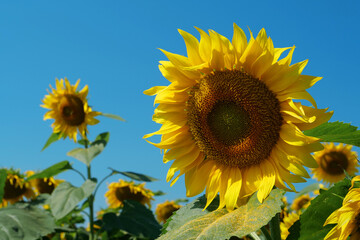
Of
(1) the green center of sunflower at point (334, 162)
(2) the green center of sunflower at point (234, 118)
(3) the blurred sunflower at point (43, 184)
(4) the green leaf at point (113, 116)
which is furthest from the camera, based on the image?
(3) the blurred sunflower at point (43, 184)

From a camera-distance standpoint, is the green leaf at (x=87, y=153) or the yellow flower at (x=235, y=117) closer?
the yellow flower at (x=235, y=117)

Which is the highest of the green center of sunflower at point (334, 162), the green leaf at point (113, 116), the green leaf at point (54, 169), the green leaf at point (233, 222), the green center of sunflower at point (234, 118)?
the green leaf at point (113, 116)

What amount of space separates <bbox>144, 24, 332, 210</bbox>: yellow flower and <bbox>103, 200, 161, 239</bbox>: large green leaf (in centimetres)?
264

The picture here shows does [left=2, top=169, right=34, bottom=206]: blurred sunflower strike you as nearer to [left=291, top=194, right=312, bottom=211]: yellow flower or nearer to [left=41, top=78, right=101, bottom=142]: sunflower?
[left=41, top=78, right=101, bottom=142]: sunflower

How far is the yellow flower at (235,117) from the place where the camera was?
6.46ft

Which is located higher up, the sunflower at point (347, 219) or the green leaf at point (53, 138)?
the green leaf at point (53, 138)

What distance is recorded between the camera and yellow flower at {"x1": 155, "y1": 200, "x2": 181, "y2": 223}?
6379 millimetres

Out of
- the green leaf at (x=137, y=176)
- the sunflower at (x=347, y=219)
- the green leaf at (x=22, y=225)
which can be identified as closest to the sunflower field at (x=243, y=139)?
the sunflower at (x=347, y=219)

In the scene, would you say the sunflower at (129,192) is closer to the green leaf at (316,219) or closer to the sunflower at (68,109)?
the sunflower at (68,109)

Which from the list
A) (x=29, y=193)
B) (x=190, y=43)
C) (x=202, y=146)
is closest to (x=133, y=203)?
(x=29, y=193)

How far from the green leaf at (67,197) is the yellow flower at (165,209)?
1.72m

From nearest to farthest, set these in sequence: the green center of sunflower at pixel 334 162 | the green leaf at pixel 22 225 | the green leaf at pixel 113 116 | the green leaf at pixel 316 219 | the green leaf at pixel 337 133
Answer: the green leaf at pixel 316 219 → the green leaf at pixel 337 133 → the green leaf at pixel 22 225 → the green leaf at pixel 113 116 → the green center of sunflower at pixel 334 162

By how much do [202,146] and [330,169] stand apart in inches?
174

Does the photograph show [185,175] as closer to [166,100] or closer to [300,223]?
[166,100]
